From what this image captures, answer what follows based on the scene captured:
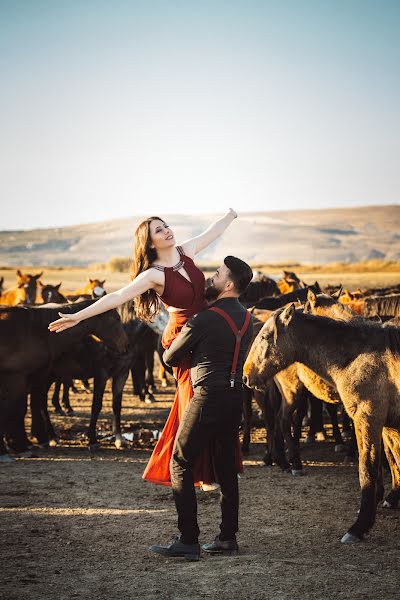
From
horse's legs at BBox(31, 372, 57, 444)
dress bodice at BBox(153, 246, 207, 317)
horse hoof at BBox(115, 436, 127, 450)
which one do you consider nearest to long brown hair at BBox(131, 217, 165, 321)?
dress bodice at BBox(153, 246, 207, 317)

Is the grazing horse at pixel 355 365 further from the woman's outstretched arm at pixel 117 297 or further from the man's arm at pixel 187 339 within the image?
the woman's outstretched arm at pixel 117 297

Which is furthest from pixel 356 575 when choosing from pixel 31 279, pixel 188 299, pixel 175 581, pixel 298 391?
pixel 31 279

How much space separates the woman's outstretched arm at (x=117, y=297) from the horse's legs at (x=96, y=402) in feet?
18.1

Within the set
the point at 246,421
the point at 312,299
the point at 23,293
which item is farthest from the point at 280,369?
the point at 23,293

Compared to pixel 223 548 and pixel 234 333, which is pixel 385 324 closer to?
pixel 234 333

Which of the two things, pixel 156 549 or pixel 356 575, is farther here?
pixel 156 549

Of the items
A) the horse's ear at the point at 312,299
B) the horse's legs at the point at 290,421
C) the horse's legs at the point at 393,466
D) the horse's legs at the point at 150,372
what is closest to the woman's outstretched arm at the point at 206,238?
the horse's ear at the point at 312,299

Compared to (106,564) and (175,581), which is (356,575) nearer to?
(175,581)

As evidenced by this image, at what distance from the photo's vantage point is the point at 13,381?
984cm

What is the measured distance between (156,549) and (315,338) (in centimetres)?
234

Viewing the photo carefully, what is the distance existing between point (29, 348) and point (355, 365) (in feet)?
17.2

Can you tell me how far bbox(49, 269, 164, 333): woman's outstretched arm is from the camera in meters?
5.07

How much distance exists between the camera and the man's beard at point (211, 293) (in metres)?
5.38

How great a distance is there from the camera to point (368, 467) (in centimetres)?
617
